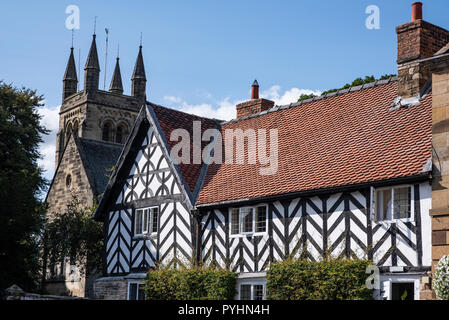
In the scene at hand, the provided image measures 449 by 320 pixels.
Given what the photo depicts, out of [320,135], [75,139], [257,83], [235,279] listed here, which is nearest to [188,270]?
[235,279]

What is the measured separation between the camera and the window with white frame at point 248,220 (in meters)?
20.5

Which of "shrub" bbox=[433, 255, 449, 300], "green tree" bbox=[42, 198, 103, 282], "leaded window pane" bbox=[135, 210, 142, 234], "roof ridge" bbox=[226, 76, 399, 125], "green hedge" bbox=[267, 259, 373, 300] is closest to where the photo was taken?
"shrub" bbox=[433, 255, 449, 300]

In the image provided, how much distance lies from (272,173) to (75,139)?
22.8 metres

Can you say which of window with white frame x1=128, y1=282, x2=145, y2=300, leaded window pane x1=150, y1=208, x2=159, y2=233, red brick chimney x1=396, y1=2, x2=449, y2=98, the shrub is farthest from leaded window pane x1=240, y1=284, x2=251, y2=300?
red brick chimney x1=396, y1=2, x2=449, y2=98

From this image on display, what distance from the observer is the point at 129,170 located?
24.7 metres

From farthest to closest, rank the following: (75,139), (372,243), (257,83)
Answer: (75,139), (257,83), (372,243)

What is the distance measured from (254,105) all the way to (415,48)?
7870mm

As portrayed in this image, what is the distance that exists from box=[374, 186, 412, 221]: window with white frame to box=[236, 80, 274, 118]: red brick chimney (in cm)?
919

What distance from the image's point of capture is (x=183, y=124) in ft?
82.2

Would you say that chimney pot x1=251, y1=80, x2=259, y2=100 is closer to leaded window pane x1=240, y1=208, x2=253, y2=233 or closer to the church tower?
leaded window pane x1=240, y1=208, x2=253, y2=233

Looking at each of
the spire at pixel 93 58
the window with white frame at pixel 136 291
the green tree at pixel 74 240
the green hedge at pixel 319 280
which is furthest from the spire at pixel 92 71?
the green hedge at pixel 319 280

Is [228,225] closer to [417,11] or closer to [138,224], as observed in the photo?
[138,224]

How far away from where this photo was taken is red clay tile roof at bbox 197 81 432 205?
18.1 m
